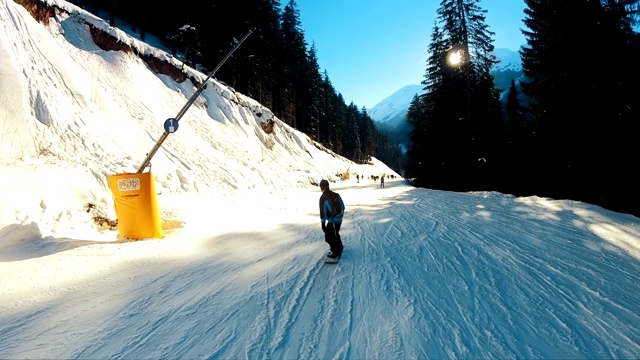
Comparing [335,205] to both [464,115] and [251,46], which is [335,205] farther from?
[251,46]

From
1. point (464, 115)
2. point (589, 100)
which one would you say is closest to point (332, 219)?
point (589, 100)

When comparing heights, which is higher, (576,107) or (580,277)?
(576,107)

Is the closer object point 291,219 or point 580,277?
point 580,277

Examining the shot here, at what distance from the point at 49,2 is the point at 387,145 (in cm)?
12293

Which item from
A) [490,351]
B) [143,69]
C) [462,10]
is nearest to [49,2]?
[143,69]

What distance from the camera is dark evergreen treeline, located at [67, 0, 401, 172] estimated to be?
38125 millimetres

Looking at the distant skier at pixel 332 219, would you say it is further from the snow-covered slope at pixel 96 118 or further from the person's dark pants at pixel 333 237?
the snow-covered slope at pixel 96 118

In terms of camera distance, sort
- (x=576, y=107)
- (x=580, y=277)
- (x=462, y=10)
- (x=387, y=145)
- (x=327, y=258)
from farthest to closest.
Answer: (x=387, y=145) < (x=462, y=10) < (x=576, y=107) < (x=327, y=258) < (x=580, y=277)

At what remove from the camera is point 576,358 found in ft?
9.02

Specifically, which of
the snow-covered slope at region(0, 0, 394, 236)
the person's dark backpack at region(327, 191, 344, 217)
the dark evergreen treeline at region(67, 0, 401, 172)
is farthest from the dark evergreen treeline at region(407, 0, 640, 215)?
the dark evergreen treeline at region(67, 0, 401, 172)

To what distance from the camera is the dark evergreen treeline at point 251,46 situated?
125ft

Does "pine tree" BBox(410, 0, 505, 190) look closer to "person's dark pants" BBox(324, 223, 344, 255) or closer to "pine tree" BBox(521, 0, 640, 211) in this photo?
"pine tree" BBox(521, 0, 640, 211)

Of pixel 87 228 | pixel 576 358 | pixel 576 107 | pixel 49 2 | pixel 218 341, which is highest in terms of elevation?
pixel 49 2

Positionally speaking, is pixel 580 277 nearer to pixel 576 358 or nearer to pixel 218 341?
pixel 576 358
